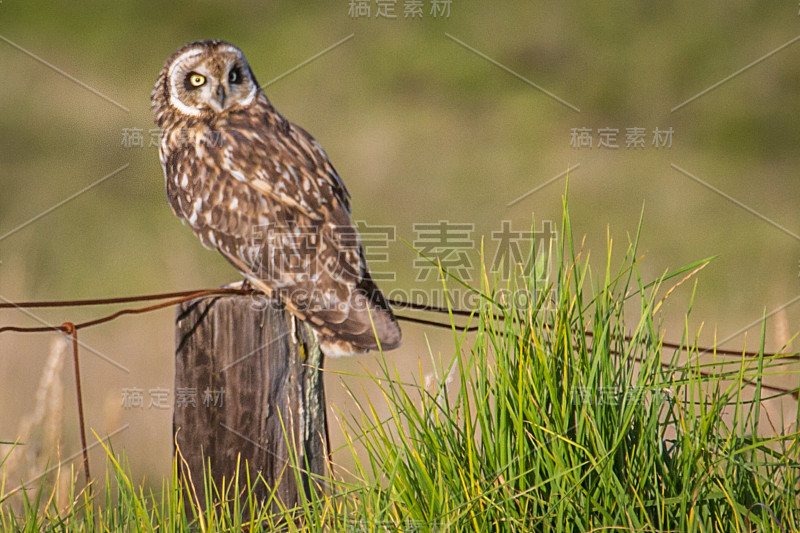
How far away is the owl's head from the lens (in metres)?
3.68

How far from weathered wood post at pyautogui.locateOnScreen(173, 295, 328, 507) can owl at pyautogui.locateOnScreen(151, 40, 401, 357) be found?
67 cm

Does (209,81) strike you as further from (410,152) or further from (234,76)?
(410,152)

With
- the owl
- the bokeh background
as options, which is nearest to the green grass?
the bokeh background

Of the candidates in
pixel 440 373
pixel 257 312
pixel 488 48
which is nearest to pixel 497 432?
pixel 440 373

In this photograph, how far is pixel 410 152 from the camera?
9.41m

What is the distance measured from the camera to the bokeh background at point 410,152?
15.6ft

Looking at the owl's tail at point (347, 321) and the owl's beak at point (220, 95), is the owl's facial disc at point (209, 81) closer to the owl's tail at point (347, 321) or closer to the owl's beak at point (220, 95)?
the owl's beak at point (220, 95)

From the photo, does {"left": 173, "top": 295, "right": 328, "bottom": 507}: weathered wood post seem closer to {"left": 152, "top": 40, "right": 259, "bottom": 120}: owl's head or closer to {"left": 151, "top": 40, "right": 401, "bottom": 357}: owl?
{"left": 151, "top": 40, "right": 401, "bottom": 357}: owl

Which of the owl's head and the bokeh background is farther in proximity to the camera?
the bokeh background

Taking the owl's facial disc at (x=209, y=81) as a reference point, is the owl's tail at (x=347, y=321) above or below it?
below

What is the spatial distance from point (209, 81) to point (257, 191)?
1.89 ft

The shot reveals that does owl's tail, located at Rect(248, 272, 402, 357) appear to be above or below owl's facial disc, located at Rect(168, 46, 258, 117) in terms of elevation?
below

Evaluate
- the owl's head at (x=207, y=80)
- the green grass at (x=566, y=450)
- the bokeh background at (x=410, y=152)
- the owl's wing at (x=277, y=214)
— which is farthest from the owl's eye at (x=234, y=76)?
the green grass at (x=566, y=450)

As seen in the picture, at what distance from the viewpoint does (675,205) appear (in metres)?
8.98
